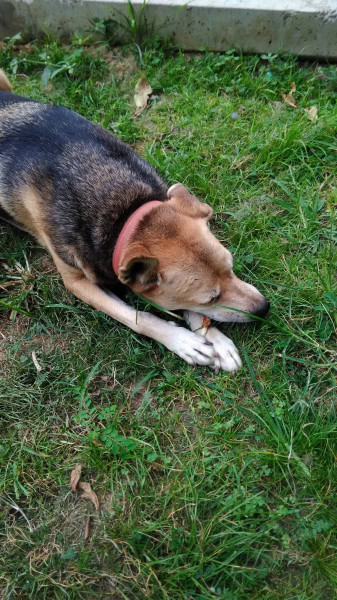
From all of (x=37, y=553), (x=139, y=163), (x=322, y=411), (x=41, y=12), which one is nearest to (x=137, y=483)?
(x=37, y=553)

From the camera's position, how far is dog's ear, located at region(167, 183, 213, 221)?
10.9ft

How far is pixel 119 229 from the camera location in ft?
11.2

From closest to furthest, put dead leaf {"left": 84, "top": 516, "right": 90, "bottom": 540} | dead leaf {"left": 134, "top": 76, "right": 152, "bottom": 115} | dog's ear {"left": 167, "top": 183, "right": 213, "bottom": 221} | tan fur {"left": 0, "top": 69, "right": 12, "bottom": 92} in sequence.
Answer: dead leaf {"left": 84, "top": 516, "right": 90, "bottom": 540}, dog's ear {"left": 167, "top": 183, "right": 213, "bottom": 221}, tan fur {"left": 0, "top": 69, "right": 12, "bottom": 92}, dead leaf {"left": 134, "top": 76, "right": 152, "bottom": 115}


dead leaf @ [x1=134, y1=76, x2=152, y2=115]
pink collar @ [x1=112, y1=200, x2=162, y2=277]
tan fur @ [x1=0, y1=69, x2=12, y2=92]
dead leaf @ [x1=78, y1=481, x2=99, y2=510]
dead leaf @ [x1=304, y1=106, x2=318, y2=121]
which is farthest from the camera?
dead leaf @ [x1=134, y1=76, x2=152, y2=115]

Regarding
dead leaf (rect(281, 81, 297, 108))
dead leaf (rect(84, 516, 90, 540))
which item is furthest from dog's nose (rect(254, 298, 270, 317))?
dead leaf (rect(281, 81, 297, 108))

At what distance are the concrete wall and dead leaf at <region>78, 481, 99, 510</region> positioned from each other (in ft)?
14.7

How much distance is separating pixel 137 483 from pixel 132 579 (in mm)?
538

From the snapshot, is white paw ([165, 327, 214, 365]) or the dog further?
white paw ([165, 327, 214, 365])

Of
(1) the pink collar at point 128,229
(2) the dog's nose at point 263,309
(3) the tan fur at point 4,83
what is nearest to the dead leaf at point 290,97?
(1) the pink collar at point 128,229

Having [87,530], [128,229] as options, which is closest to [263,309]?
[128,229]

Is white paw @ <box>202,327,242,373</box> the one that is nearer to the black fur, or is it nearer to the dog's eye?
the dog's eye

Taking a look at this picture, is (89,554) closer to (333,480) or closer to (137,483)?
(137,483)

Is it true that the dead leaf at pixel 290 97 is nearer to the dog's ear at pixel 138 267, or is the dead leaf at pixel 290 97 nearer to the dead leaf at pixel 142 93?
the dead leaf at pixel 142 93

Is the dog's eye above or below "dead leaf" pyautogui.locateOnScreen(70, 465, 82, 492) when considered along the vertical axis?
above
